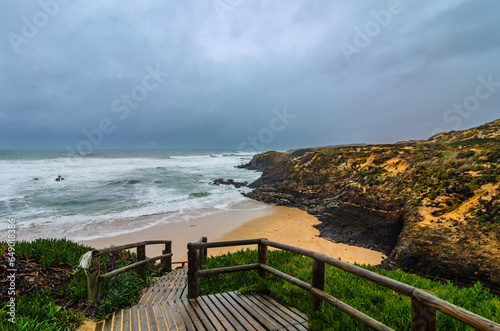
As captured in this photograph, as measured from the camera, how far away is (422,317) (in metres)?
2.15

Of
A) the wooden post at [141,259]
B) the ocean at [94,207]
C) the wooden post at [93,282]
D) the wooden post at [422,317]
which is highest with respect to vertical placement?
the wooden post at [422,317]

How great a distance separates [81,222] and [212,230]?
374 inches

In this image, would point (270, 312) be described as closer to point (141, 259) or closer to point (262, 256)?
point (262, 256)

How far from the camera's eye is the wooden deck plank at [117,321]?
3.32 metres

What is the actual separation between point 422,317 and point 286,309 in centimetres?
216

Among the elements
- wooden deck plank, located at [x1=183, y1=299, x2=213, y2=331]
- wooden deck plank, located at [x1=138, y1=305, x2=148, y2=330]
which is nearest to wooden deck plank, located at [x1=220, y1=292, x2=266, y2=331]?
wooden deck plank, located at [x1=183, y1=299, x2=213, y2=331]

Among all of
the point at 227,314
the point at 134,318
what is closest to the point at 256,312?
the point at 227,314

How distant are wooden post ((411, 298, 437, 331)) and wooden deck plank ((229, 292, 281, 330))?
5.85 feet

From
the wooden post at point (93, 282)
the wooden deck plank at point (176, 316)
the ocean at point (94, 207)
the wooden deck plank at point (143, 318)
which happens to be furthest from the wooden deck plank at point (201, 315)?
the ocean at point (94, 207)

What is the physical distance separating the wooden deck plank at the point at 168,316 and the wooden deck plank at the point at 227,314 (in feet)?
2.43

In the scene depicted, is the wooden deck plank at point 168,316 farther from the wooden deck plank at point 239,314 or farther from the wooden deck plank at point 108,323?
the wooden deck plank at point 239,314

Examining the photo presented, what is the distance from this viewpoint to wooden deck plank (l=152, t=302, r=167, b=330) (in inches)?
133

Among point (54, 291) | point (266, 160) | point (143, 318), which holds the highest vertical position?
point (266, 160)

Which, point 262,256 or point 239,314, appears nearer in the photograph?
point 239,314
